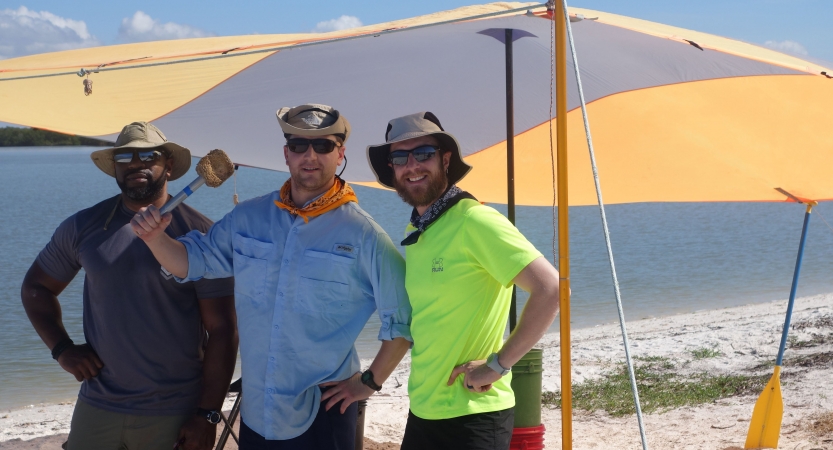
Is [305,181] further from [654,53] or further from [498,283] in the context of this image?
[654,53]

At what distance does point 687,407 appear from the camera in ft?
20.3

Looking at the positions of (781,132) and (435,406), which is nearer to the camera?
(435,406)

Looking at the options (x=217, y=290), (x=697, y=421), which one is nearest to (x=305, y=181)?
(x=217, y=290)

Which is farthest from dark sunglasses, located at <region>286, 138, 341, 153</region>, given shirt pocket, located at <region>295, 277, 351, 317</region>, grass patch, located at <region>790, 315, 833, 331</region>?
grass patch, located at <region>790, 315, 833, 331</region>

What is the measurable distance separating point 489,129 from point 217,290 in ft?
7.58

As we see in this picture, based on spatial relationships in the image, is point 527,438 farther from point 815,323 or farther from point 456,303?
point 815,323

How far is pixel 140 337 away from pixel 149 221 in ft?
1.70

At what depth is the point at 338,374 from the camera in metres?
2.52

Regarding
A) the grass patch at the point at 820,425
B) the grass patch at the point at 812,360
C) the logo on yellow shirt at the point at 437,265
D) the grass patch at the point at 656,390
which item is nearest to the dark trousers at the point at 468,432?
the logo on yellow shirt at the point at 437,265

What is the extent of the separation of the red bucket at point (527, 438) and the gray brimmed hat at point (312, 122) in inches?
Answer: 77.7

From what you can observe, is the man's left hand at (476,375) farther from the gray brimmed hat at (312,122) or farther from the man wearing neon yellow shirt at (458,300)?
the gray brimmed hat at (312,122)

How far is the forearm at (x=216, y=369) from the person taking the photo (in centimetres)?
276

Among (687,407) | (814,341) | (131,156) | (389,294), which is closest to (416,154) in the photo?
(389,294)

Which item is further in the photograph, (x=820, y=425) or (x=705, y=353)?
(x=705, y=353)
